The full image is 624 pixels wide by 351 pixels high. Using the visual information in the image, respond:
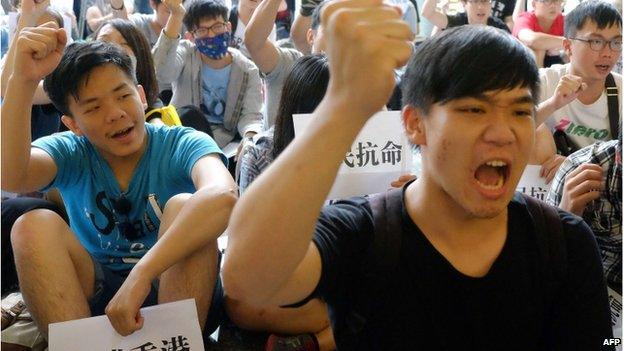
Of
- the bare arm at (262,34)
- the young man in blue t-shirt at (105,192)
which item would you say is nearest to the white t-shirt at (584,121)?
the bare arm at (262,34)

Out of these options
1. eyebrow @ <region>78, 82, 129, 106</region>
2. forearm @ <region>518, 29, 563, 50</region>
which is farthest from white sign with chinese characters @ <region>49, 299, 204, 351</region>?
forearm @ <region>518, 29, 563, 50</region>

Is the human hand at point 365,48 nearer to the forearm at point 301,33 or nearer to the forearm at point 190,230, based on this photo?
the forearm at point 190,230

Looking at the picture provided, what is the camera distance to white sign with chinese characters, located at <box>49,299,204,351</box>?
1.56 meters

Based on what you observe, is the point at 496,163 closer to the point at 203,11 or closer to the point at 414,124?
the point at 414,124

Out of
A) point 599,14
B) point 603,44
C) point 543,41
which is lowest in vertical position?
point 543,41

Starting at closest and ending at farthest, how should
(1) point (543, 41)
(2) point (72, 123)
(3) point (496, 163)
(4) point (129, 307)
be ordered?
(3) point (496, 163)
(4) point (129, 307)
(2) point (72, 123)
(1) point (543, 41)

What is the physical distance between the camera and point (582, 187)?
6.00 feet

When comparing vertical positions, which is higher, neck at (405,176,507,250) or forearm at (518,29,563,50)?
neck at (405,176,507,250)

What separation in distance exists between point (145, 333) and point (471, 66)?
0.96 metres

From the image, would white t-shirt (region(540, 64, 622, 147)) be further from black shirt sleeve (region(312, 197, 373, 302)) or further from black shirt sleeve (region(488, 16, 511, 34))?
black shirt sleeve (region(488, 16, 511, 34))

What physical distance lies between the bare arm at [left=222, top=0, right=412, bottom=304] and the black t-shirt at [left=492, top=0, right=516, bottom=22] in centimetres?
463

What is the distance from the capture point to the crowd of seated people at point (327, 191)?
820mm

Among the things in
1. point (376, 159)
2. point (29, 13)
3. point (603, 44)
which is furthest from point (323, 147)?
point (29, 13)

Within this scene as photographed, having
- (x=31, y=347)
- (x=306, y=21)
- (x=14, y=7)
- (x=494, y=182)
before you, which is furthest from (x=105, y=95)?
(x=14, y=7)
